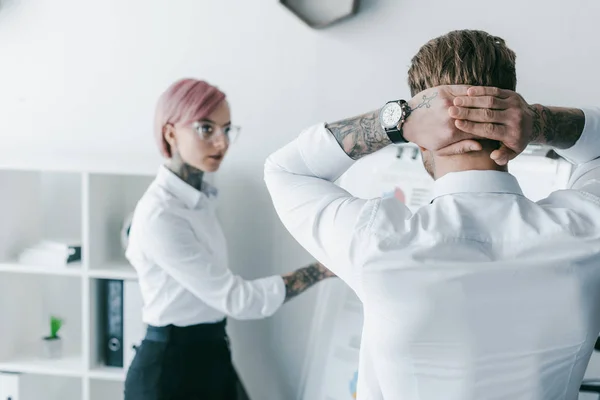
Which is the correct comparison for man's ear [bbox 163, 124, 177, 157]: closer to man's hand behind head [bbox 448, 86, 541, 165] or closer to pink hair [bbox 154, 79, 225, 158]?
pink hair [bbox 154, 79, 225, 158]

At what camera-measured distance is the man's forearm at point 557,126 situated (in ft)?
3.61

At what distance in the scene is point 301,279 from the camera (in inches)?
89.8

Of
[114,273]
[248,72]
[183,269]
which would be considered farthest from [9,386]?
[248,72]

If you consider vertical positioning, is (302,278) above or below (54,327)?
above

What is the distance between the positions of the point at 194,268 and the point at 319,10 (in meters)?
1.14

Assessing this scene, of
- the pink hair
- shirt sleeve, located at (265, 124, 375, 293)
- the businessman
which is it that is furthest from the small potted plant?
the businessman

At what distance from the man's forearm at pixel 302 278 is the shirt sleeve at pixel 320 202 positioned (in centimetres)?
105

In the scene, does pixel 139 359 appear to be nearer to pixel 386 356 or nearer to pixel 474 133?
pixel 386 356

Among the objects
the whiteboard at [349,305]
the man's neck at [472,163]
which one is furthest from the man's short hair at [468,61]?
the whiteboard at [349,305]

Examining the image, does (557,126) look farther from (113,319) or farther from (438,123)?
(113,319)

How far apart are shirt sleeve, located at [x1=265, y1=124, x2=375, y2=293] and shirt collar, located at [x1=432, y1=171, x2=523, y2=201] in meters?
0.14

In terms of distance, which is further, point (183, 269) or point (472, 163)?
point (183, 269)

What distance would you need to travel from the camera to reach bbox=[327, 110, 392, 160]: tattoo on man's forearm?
1.13m

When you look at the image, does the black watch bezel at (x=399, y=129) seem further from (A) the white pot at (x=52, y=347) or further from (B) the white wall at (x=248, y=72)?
(A) the white pot at (x=52, y=347)
